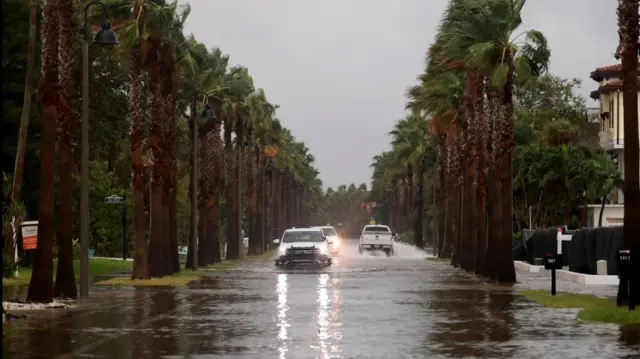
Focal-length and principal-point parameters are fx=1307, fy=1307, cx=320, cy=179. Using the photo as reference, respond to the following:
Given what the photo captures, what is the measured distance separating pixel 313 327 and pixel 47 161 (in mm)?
9815

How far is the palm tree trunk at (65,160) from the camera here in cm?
3192

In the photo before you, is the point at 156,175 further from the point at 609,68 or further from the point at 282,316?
the point at 609,68

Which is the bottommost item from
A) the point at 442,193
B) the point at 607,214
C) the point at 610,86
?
the point at 607,214

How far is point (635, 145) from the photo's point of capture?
27.0 meters

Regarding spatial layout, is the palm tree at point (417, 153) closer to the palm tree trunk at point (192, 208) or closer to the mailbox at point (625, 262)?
the palm tree trunk at point (192, 208)

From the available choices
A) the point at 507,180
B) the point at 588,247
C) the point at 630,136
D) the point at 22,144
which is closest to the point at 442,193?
the point at 588,247

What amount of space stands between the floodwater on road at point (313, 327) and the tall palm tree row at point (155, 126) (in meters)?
2.69

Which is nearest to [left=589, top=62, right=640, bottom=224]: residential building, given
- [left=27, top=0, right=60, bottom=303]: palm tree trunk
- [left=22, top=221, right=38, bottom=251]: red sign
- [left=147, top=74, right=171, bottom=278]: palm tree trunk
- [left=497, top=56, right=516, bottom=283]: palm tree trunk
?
[left=497, top=56, right=516, bottom=283]: palm tree trunk

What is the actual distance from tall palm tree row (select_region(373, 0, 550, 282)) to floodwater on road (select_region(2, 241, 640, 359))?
8341 mm

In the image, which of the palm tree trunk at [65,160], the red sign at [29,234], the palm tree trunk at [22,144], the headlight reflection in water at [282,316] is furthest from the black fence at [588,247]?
the palm tree trunk at [22,144]

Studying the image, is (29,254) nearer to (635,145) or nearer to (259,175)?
(635,145)

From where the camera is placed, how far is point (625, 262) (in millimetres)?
26016

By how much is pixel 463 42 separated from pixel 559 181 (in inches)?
1532

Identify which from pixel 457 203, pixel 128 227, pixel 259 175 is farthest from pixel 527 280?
pixel 259 175
